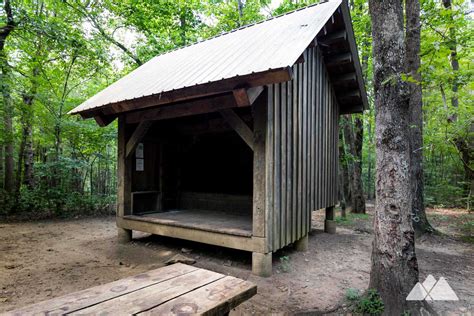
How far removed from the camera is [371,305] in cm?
256

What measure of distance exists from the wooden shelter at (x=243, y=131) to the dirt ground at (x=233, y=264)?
423mm

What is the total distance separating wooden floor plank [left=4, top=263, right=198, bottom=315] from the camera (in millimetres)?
1438

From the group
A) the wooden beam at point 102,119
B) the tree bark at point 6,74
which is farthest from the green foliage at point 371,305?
the tree bark at point 6,74

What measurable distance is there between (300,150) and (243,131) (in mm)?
1336

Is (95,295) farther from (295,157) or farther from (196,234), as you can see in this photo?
(295,157)

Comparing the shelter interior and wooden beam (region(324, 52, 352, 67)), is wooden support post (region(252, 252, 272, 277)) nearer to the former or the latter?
the shelter interior

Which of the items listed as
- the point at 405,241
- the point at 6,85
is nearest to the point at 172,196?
the point at 6,85

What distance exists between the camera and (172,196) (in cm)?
677

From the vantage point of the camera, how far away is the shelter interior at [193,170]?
5977mm

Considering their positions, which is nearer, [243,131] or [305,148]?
[243,131]

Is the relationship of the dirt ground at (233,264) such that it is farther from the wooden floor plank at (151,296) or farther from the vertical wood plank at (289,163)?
the wooden floor plank at (151,296)

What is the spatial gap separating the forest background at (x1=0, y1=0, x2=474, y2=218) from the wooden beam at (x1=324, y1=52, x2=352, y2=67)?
154 centimetres

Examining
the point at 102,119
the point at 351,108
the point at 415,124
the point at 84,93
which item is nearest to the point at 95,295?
the point at 102,119

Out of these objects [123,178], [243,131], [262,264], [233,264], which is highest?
[243,131]
